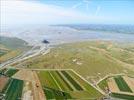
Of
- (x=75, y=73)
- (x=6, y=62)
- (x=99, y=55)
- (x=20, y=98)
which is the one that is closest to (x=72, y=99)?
(x=20, y=98)

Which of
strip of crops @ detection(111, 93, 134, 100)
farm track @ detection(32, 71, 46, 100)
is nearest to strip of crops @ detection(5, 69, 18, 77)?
farm track @ detection(32, 71, 46, 100)

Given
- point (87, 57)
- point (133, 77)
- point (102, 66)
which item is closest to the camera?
point (133, 77)

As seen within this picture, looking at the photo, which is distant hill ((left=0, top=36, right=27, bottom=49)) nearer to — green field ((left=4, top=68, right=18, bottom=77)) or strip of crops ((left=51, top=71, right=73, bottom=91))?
green field ((left=4, top=68, right=18, bottom=77))

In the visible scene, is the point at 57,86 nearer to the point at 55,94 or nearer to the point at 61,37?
the point at 55,94

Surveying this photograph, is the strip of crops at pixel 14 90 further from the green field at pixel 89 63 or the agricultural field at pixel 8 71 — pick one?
the green field at pixel 89 63

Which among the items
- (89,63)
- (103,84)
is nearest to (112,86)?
(103,84)

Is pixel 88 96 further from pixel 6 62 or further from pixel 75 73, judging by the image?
pixel 6 62

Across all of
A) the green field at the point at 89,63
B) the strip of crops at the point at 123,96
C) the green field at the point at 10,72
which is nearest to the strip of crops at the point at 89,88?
the green field at the point at 89,63
